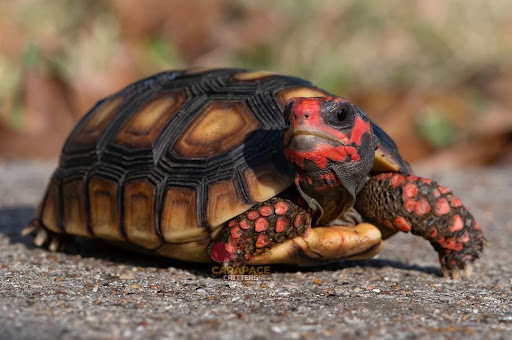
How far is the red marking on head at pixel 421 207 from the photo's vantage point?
11.6 feet

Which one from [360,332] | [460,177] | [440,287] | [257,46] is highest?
[257,46]

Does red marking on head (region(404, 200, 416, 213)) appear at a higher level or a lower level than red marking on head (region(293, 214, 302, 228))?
higher

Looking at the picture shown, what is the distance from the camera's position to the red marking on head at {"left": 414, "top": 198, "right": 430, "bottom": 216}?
3551mm

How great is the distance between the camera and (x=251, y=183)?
130 inches

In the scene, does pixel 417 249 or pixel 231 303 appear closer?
pixel 231 303

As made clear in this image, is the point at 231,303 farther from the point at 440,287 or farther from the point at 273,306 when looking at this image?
the point at 440,287

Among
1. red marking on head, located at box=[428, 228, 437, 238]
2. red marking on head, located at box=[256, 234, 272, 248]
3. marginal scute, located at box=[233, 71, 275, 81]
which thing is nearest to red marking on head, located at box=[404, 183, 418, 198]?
red marking on head, located at box=[428, 228, 437, 238]

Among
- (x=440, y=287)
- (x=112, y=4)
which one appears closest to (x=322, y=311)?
(x=440, y=287)

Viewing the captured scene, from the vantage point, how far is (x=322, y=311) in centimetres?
275

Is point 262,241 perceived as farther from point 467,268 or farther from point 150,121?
point 467,268

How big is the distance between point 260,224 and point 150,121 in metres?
1.05

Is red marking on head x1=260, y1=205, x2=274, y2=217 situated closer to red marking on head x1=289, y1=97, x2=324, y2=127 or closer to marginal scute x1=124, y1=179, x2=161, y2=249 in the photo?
red marking on head x1=289, y1=97, x2=324, y2=127

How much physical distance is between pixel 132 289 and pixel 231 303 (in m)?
0.55

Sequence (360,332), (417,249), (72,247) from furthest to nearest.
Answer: (417,249) < (72,247) < (360,332)
